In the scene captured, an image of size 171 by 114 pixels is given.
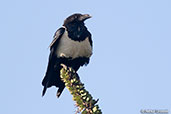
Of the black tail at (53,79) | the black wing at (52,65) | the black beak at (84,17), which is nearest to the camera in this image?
the black tail at (53,79)

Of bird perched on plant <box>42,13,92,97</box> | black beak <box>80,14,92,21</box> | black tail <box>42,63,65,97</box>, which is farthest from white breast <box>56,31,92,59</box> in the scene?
black beak <box>80,14,92,21</box>

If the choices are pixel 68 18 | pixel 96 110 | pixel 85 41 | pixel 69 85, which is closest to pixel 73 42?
pixel 85 41

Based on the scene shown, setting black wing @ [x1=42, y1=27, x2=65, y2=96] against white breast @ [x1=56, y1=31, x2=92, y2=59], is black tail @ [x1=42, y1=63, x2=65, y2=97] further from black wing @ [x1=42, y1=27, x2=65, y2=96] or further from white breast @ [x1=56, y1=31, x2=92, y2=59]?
white breast @ [x1=56, y1=31, x2=92, y2=59]

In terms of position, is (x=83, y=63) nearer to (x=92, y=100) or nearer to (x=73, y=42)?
(x=73, y=42)

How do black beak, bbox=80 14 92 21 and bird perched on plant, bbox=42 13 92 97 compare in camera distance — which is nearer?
bird perched on plant, bbox=42 13 92 97

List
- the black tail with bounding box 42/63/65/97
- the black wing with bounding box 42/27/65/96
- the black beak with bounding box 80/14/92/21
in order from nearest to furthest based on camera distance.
A: the black tail with bounding box 42/63/65/97
the black wing with bounding box 42/27/65/96
the black beak with bounding box 80/14/92/21

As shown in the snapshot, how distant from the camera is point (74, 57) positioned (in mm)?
8492

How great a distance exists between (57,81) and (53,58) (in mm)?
624

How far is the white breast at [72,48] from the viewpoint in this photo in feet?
27.7

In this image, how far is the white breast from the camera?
27.7 ft

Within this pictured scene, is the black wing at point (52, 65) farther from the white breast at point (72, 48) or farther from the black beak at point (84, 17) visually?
the black beak at point (84, 17)

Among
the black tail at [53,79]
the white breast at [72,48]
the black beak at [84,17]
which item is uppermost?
the black beak at [84,17]

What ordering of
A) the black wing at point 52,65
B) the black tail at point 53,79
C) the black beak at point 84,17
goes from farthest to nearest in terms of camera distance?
the black beak at point 84,17, the black wing at point 52,65, the black tail at point 53,79

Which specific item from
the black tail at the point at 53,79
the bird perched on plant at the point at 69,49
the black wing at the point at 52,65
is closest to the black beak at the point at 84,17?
the bird perched on plant at the point at 69,49
